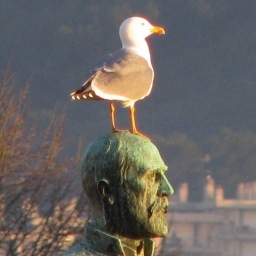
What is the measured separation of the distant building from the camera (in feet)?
168

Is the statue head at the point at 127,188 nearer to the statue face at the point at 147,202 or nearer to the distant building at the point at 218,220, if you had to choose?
the statue face at the point at 147,202

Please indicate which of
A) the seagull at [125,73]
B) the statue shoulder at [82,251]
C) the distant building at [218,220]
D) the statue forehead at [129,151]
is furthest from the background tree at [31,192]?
the distant building at [218,220]

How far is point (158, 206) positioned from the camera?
502 cm

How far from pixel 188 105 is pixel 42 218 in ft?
125

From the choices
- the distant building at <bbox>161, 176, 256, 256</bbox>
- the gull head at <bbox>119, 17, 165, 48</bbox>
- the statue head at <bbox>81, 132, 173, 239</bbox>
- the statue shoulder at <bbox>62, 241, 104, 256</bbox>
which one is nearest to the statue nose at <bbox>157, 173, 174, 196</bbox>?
the statue head at <bbox>81, 132, 173, 239</bbox>

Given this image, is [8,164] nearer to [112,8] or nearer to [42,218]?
[42,218]

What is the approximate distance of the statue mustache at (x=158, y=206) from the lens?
4988mm

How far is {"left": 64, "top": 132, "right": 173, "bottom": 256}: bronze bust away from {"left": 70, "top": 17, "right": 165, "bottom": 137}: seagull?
2.34 meters

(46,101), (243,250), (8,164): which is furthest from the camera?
(243,250)

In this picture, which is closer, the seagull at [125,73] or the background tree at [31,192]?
the seagull at [125,73]

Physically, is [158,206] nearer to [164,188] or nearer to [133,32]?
[164,188]

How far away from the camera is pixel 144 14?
45.1 metres

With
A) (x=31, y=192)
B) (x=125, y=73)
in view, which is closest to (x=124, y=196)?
(x=125, y=73)

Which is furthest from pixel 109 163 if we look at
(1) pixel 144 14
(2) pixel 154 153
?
(1) pixel 144 14
